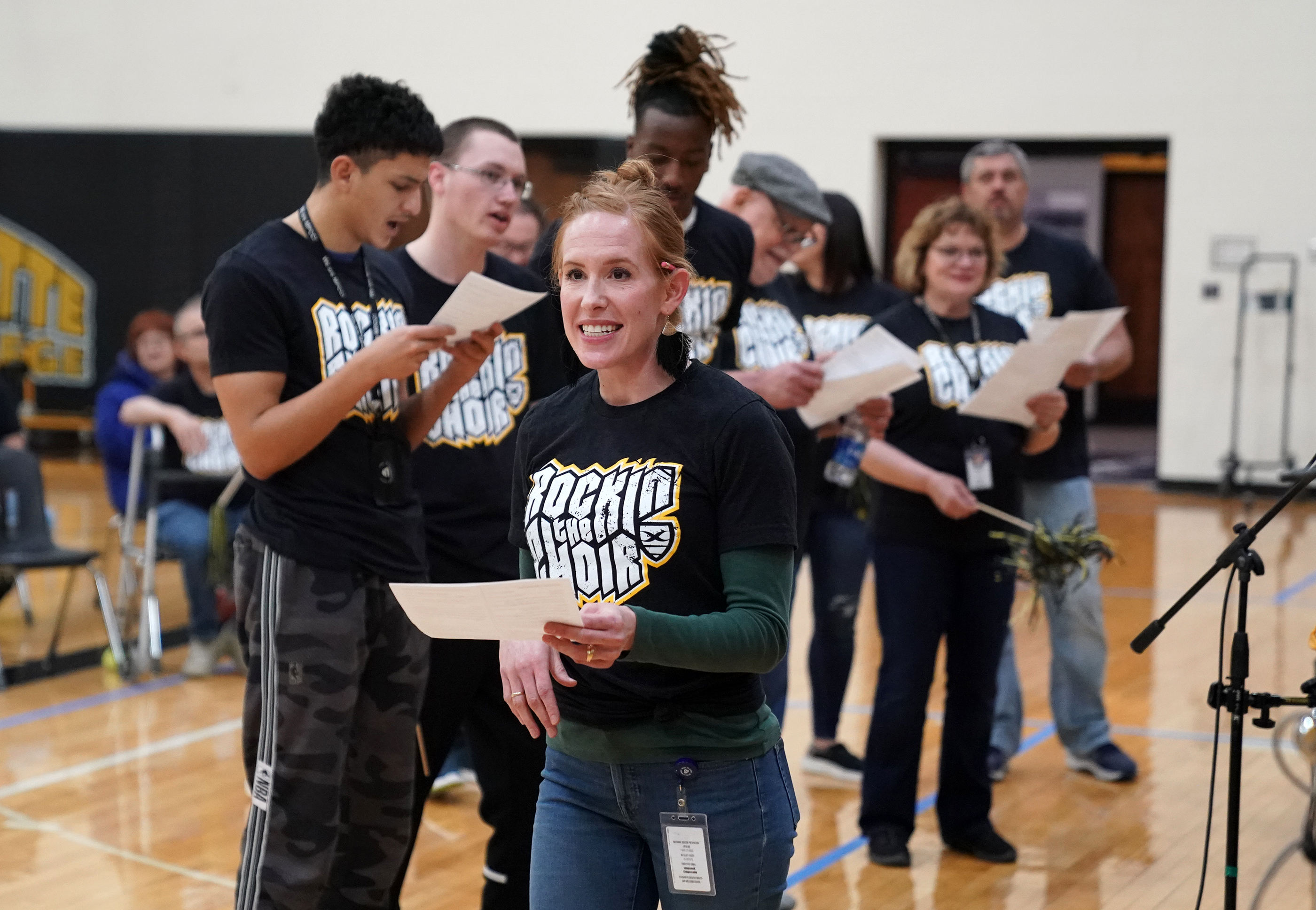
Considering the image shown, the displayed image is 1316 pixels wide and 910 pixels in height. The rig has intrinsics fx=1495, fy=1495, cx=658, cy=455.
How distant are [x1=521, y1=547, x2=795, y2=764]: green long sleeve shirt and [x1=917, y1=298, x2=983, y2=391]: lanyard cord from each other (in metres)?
2.26

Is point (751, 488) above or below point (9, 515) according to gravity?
above

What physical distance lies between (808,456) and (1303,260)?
394 inches

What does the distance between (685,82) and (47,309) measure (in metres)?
13.6

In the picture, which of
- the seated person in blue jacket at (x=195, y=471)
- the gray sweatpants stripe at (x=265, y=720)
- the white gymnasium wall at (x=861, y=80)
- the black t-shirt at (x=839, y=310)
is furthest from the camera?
the white gymnasium wall at (x=861, y=80)

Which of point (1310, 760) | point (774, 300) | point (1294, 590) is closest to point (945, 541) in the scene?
point (774, 300)

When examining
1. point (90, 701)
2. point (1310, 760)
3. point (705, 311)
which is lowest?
point (90, 701)

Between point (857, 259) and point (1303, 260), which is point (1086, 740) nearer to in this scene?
point (857, 259)

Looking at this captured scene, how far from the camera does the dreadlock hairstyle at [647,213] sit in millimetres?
2146

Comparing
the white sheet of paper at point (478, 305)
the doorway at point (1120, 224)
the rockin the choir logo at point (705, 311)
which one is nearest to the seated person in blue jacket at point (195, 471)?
the rockin the choir logo at point (705, 311)

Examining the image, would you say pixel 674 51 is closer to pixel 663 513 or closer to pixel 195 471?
pixel 663 513

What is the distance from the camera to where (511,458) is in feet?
11.2

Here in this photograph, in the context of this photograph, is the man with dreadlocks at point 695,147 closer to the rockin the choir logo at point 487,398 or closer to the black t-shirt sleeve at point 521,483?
the rockin the choir logo at point 487,398

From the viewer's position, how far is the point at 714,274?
11.6 ft

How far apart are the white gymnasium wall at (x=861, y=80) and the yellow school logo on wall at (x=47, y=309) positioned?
0.92 meters
